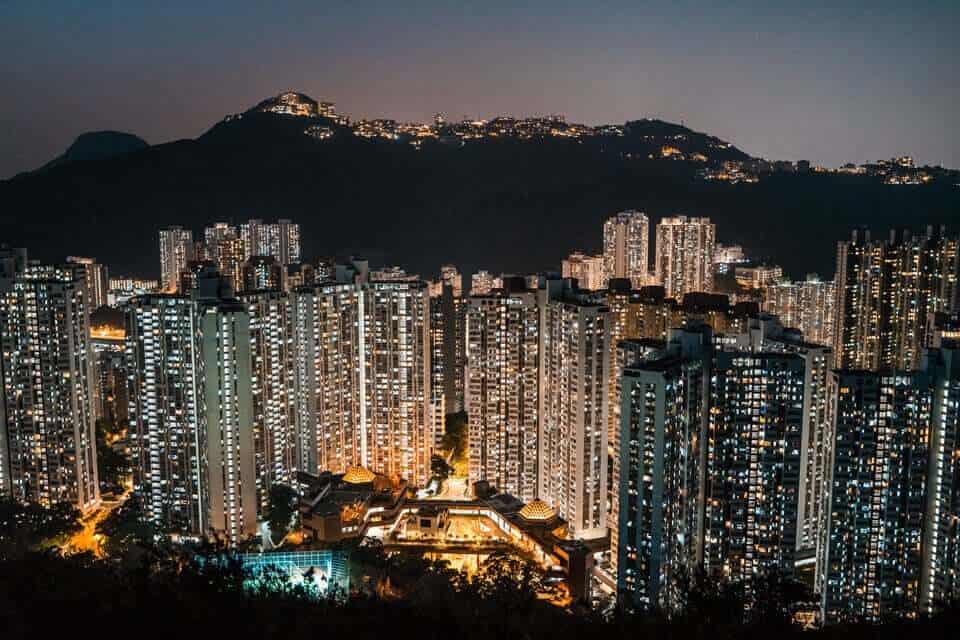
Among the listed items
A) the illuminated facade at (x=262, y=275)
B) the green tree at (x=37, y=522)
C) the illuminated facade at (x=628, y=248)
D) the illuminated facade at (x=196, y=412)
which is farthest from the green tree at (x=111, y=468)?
the illuminated facade at (x=628, y=248)

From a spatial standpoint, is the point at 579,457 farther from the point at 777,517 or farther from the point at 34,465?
the point at 34,465

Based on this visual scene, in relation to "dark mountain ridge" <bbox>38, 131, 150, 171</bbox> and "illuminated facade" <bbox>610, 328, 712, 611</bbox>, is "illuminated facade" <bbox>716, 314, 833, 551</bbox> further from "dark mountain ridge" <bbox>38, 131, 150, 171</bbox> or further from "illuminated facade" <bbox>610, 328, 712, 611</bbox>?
"dark mountain ridge" <bbox>38, 131, 150, 171</bbox>

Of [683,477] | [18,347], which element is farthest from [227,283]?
[683,477]

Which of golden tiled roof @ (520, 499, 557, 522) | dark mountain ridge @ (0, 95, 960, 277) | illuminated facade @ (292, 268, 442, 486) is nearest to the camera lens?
golden tiled roof @ (520, 499, 557, 522)

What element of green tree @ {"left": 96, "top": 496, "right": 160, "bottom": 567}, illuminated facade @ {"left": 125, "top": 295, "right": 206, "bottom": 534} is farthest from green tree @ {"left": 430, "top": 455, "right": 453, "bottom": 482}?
green tree @ {"left": 96, "top": 496, "right": 160, "bottom": 567}

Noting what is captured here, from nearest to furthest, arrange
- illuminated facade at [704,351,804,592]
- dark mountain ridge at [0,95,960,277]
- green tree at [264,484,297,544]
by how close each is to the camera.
A: illuminated facade at [704,351,804,592] < green tree at [264,484,297,544] < dark mountain ridge at [0,95,960,277]

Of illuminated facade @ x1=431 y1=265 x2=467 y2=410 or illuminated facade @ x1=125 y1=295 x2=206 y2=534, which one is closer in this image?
illuminated facade @ x1=125 y1=295 x2=206 y2=534

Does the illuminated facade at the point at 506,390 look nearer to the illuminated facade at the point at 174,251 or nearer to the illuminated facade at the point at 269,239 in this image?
the illuminated facade at the point at 269,239

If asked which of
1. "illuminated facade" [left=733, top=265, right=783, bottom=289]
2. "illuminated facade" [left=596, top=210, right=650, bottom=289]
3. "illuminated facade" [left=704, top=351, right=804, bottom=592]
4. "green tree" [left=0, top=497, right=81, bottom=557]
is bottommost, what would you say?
"green tree" [left=0, top=497, right=81, bottom=557]
